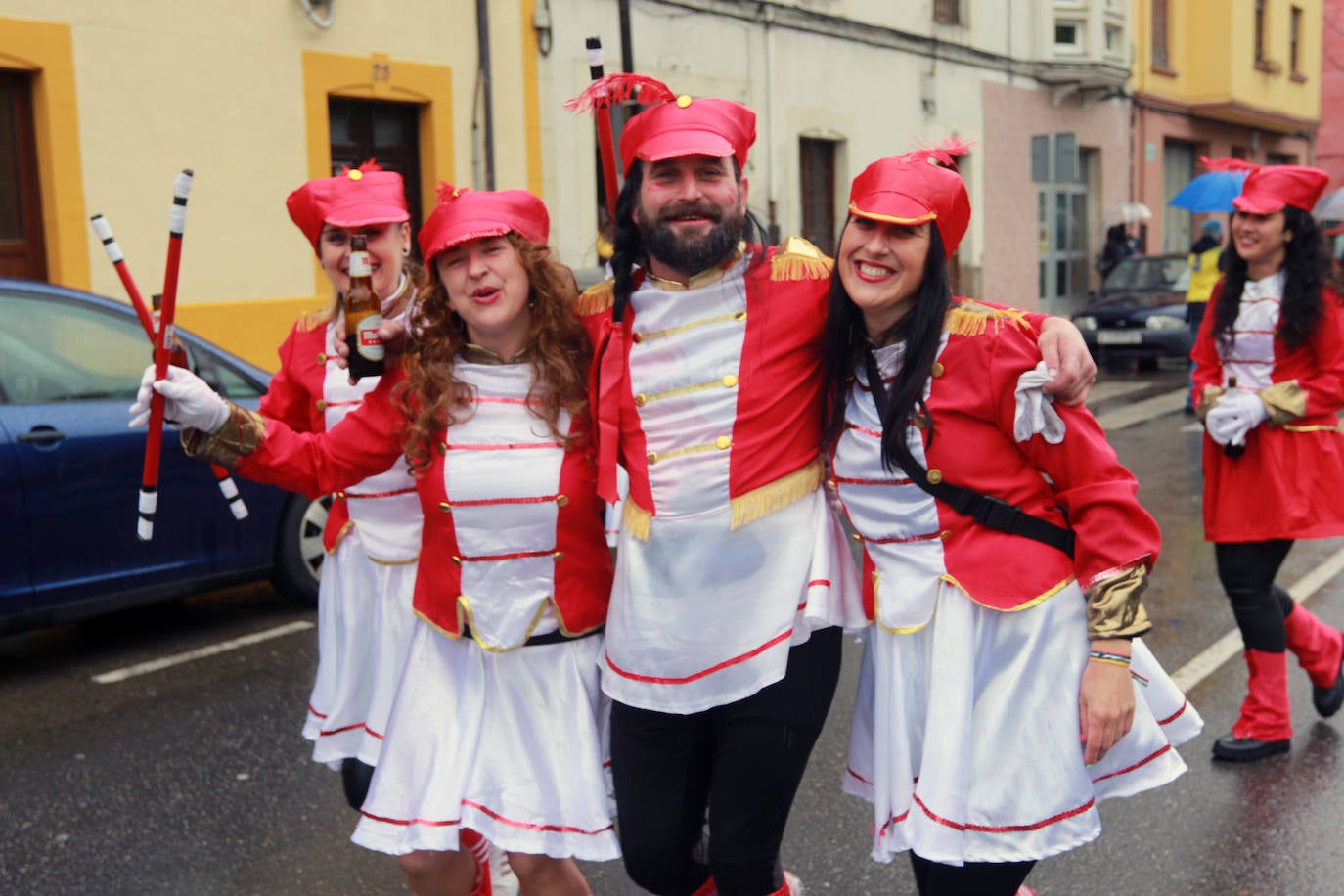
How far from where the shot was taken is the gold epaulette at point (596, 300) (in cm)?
300

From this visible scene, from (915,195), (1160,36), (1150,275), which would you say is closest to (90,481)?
(915,195)

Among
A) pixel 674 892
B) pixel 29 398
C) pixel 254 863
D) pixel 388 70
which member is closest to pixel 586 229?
pixel 388 70

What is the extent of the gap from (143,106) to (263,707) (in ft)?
22.9

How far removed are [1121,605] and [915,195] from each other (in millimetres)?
855

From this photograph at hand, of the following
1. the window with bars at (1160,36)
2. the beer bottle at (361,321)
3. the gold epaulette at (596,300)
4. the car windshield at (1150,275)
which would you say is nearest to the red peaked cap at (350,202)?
the beer bottle at (361,321)

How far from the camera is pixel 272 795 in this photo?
14.6ft

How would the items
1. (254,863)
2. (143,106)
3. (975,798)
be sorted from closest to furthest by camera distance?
(975,798), (254,863), (143,106)

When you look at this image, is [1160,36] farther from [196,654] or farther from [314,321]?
[314,321]

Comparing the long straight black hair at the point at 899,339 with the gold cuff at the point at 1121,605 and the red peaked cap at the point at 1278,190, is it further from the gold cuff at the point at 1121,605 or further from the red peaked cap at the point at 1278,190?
the red peaked cap at the point at 1278,190

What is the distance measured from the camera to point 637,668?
2.73 m

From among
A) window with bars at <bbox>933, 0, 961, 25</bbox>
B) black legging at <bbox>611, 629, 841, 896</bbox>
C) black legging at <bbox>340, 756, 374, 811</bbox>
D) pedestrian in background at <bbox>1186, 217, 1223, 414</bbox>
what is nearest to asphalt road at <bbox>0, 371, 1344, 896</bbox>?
black legging at <bbox>611, 629, 841, 896</bbox>

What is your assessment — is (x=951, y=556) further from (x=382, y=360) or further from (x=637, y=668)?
(x=382, y=360)

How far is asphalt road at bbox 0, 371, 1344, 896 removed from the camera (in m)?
3.82

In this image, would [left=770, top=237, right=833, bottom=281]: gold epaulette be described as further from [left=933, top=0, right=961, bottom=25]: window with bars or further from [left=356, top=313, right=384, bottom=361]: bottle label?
[left=933, top=0, right=961, bottom=25]: window with bars
